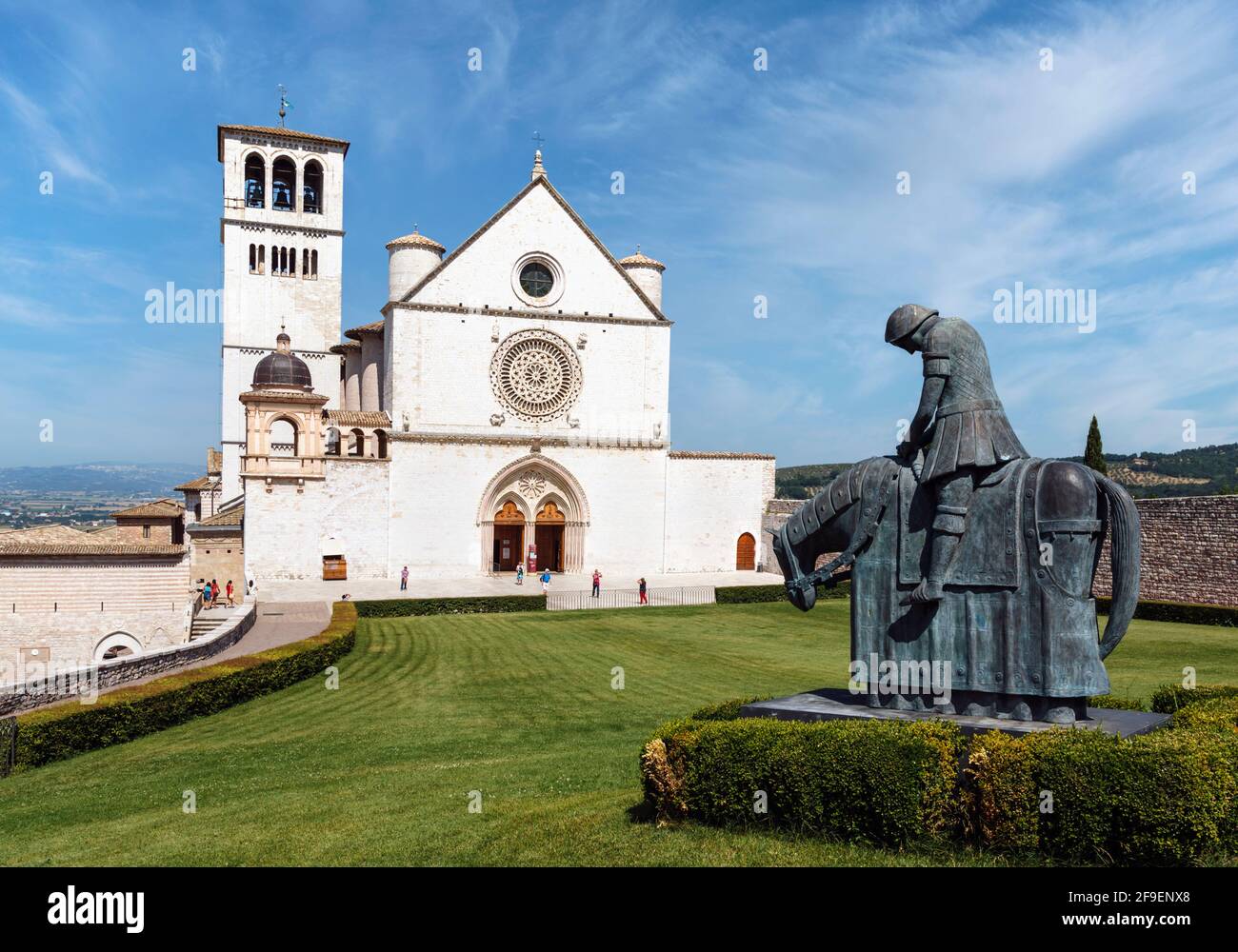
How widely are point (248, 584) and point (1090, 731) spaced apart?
3500cm

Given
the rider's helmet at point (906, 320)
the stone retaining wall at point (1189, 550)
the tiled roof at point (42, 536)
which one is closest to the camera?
the rider's helmet at point (906, 320)

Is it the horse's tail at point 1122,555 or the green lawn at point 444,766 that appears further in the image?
the horse's tail at point 1122,555

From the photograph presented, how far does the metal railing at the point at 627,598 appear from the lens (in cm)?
3506

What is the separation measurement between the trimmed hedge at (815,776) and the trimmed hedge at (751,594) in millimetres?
28783

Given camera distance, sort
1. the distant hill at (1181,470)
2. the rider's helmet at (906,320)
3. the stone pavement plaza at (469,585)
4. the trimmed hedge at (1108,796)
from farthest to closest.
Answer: the distant hill at (1181,470) < the stone pavement plaza at (469,585) < the rider's helmet at (906,320) < the trimmed hedge at (1108,796)

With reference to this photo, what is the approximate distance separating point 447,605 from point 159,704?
54.7 feet

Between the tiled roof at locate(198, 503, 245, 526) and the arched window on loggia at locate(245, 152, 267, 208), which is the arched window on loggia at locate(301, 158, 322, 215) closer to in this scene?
the arched window on loggia at locate(245, 152, 267, 208)

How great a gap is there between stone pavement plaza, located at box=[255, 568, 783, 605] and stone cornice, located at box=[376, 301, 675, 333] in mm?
11956

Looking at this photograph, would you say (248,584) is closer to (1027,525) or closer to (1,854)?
(1,854)

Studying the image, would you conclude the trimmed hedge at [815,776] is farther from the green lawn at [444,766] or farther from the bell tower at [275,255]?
the bell tower at [275,255]

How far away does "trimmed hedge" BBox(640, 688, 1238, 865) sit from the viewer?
646 centimetres

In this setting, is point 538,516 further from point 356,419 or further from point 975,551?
point 975,551

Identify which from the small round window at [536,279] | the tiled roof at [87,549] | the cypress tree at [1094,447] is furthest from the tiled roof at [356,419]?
the cypress tree at [1094,447]

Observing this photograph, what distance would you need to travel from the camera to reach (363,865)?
7.53 metres
